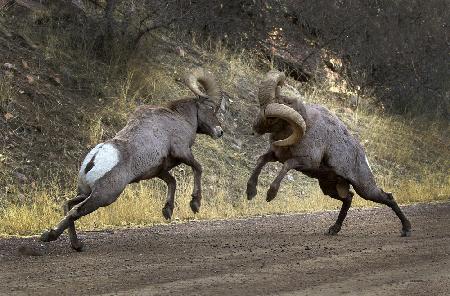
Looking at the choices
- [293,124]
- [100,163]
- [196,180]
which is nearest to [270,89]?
[293,124]

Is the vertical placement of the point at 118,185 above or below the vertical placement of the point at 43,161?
above

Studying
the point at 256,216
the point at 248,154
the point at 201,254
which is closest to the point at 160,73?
the point at 248,154

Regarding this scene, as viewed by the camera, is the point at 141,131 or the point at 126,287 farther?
the point at 141,131

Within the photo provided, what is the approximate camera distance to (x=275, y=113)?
12.5 m

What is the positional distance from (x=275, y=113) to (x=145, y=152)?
1.94 m

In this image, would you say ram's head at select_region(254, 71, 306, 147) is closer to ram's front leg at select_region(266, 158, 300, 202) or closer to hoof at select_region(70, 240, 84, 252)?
ram's front leg at select_region(266, 158, 300, 202)

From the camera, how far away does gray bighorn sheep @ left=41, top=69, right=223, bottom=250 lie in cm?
1081

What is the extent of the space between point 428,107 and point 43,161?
658 inches

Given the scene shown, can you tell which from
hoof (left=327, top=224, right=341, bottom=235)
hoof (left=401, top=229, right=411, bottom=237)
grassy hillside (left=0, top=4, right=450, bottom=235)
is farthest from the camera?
grassy hillside (left=0, top=4, right=450, bottom=235)

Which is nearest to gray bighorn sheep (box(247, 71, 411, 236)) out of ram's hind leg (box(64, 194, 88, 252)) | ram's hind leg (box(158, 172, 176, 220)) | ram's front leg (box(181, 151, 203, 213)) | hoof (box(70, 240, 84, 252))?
ram's front leg (box(181, 151, 203, 213))

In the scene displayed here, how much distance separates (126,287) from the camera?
8086 millimetres

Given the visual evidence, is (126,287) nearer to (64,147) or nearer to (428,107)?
(64,147)

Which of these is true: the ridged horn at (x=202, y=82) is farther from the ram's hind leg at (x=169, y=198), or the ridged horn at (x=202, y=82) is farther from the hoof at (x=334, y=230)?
the hoof at (x=334, y=230)

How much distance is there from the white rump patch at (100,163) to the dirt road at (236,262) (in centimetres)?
82
